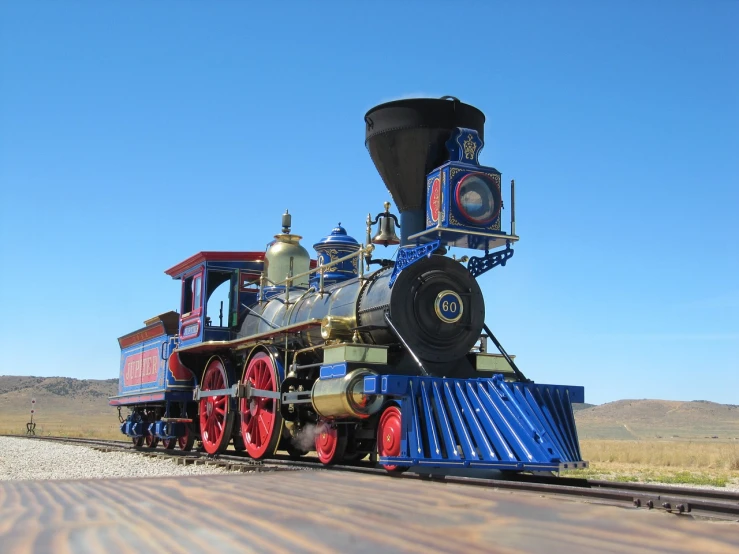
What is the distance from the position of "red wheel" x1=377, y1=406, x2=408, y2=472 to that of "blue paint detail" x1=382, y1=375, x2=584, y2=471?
0.14 m

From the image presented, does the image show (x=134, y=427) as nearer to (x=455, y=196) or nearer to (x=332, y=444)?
(x=332, y=444)

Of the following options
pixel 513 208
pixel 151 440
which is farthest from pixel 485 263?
pixel 151 440

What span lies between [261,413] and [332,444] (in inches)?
95.4

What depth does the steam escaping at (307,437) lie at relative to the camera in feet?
38.6

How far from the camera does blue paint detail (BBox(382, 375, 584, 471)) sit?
7828mm

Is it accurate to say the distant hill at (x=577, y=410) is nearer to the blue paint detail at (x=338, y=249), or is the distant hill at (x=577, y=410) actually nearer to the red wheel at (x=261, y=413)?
the blue paint detail at (x=338, y=249)

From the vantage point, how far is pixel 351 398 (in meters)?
9.16

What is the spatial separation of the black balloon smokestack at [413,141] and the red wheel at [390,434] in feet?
8.05

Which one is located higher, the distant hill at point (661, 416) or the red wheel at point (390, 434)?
the red wheel at point (390, 434)

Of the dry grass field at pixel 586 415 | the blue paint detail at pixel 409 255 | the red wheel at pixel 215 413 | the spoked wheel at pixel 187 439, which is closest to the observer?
the blue paint detail at pixel 409 255

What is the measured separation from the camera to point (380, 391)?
8633mm

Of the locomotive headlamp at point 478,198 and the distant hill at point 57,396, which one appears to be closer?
the locomotive headlamp at point 478,198

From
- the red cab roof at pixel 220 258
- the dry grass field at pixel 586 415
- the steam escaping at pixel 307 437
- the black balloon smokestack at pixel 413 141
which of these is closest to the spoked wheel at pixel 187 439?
the red cab roof at pixel 220 258

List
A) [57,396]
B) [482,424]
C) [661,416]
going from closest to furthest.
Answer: [482,424] → [661,416] → [57,396]
